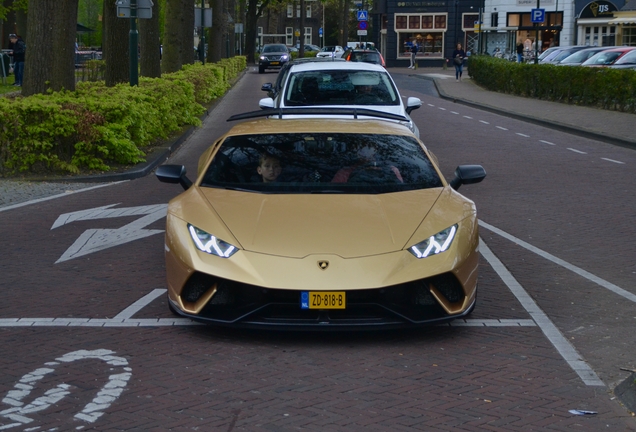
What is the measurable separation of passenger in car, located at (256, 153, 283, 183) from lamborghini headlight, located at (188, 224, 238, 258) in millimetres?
865

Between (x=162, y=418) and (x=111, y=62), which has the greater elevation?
(x=111, y=62)

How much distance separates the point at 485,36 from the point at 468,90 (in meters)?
30.8

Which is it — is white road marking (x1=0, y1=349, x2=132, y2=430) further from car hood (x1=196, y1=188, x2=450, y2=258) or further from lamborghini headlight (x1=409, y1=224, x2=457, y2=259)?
lamborghini headlight (x1=409, y1=224, x2=457, y2=259)

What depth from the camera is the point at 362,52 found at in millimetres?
36719

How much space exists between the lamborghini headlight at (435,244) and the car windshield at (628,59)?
2811 cm

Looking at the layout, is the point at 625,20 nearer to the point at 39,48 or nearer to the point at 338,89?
the point at 39,48

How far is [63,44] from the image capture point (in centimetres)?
1705

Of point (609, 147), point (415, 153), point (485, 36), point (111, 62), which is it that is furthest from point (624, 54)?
point (485, 36)

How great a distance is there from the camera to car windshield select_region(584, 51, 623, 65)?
33531 millimetres

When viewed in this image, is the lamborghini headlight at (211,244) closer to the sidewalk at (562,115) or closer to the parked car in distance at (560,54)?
the sidewalk at (562,115)

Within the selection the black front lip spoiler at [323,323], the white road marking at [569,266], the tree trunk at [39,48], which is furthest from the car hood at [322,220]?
the tree trunk at [39,48]

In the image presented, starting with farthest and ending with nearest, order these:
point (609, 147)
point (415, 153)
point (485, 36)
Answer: point (485, 36) < point (609, 147) < point (415, 153)

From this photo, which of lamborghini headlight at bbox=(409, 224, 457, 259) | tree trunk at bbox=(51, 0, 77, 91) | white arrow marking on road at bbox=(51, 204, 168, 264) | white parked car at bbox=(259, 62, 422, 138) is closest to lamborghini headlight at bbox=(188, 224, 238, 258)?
lamborghini headlight at bbox=(409, 224, 457, 259)

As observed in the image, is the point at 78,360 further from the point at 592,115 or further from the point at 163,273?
the point at 592,115
